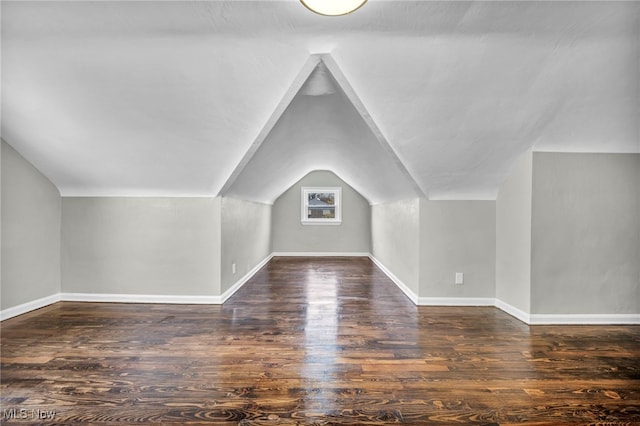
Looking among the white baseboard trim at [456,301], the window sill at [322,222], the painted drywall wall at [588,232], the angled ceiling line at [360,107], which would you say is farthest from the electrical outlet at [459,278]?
the window sill at [322,222]

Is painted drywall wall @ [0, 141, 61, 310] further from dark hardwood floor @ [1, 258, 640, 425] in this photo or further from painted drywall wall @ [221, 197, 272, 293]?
painted drywall wall @ [221, 197, 272, 293]

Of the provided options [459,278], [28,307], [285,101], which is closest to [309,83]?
[285,101]

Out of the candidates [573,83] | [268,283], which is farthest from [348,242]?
[573,83]

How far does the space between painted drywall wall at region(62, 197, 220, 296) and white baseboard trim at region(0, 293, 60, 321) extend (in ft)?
0.56

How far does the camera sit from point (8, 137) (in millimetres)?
3105

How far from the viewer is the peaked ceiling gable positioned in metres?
2.56

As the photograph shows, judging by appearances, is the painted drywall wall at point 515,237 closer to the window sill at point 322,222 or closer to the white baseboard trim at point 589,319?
the white baseboard trim at point 589,319

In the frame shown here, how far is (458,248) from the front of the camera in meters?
3.69

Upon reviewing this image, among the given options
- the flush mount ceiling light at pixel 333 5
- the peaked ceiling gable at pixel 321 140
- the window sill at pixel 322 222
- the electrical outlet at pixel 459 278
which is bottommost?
the electrical outlet at pixel 459 278

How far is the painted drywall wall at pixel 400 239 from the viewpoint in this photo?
152 inches

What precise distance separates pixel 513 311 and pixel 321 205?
212 inches

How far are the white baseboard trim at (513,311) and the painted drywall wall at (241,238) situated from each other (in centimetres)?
328

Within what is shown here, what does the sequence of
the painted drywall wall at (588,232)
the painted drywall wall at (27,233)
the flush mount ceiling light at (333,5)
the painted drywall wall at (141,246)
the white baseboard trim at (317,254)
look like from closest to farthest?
the flush mount ceiling light at (333,5)
the painted drywall wall at (588,232)
the painted drywall wall at (27,233)
the painted drywall wall at (141,246)
the white baseboard trim at (317,254)

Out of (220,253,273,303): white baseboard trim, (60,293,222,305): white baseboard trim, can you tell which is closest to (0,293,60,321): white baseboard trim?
(60,293,222,305): white baseboard trim
